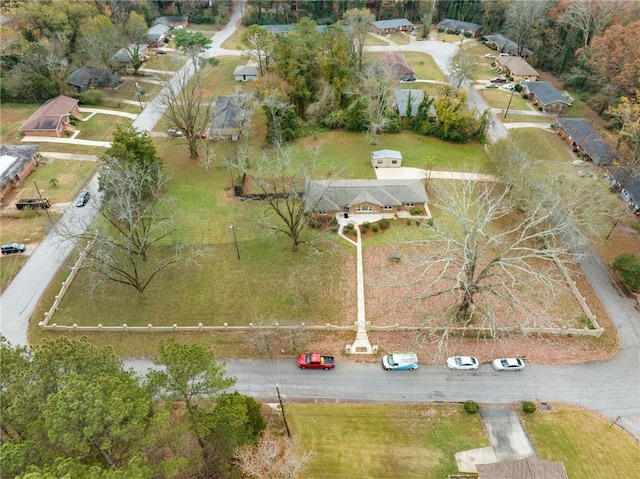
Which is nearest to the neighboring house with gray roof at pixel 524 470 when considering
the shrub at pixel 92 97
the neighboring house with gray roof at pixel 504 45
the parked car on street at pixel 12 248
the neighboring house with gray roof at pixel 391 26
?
the parked car on street at pixel 12 248

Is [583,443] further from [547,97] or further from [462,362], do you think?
[547,97]

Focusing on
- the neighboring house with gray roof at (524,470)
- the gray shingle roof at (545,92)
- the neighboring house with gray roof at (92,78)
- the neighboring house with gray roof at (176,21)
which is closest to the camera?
the neighboring house with gray roof at (524,470)

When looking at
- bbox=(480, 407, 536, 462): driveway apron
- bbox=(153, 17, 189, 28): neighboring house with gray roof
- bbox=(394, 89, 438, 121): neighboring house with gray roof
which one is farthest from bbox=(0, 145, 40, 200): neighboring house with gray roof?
bbox=(153, 17, 189, 28): neighboring house with gray roof

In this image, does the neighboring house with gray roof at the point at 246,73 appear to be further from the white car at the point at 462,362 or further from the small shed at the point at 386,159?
the white car at the point at 462,362

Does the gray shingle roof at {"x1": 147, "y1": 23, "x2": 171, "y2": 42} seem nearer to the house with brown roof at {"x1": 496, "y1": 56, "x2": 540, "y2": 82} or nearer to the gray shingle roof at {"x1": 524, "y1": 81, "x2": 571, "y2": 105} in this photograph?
the house with brown roof at {"x1": 496, "y1": 56, "x2": 540, "y2": 82}

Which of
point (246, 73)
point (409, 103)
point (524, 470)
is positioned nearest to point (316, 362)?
point (524, 470)
